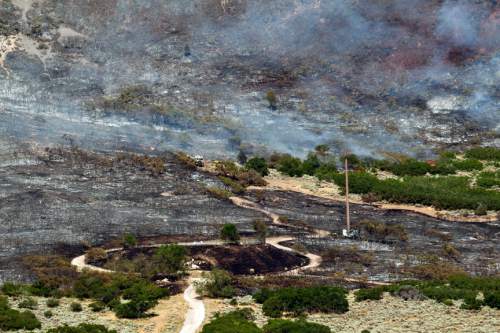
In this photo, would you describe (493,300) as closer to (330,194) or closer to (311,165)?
(330,194)

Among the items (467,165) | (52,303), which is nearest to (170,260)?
(52,303)

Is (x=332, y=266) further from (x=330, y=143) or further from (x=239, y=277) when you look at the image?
(x=330, y=143)

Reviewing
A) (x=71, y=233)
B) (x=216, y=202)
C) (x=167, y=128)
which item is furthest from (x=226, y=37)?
(x=71, y=233)

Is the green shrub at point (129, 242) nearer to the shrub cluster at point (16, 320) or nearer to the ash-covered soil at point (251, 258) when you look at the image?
the ash-covered soil at point (251, 258)

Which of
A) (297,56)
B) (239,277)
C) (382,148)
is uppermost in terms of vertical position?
(297,56)

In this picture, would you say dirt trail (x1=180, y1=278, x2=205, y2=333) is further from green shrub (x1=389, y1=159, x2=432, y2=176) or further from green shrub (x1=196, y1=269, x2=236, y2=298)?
green shrub (x1=389, y1=159, x2=432, y2=176)

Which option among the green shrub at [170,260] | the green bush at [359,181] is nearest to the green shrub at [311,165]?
the green bush at [359,181]
